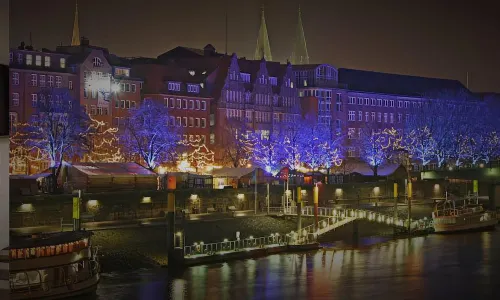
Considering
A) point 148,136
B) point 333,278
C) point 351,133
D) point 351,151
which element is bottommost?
point 333,278

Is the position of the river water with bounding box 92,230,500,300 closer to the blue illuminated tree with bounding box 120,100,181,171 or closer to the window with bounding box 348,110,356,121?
the blue illuminated tree with bounding box 120,100,181,171

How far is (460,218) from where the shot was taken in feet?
103

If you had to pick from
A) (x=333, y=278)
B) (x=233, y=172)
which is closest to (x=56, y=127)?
(x=233, y=172)

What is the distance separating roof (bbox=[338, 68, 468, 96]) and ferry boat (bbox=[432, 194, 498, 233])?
22.7 meters

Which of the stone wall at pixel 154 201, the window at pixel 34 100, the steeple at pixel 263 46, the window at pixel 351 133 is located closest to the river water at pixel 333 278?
the stone wall at pixel 154 201

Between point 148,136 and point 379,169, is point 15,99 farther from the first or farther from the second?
point 379,169

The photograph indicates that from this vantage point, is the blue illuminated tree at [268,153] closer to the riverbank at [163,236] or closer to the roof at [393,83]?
the riverbank at [163,236]

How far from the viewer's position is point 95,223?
23.0m

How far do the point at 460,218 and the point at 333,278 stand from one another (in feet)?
38.4

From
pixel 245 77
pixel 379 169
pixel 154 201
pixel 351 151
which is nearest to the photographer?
pixel 154 201

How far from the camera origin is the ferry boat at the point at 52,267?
16.3 m

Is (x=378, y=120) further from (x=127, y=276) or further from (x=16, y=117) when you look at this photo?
(x=127, y=276)

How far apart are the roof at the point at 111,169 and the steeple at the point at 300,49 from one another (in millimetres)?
31944

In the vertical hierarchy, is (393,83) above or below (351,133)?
above
